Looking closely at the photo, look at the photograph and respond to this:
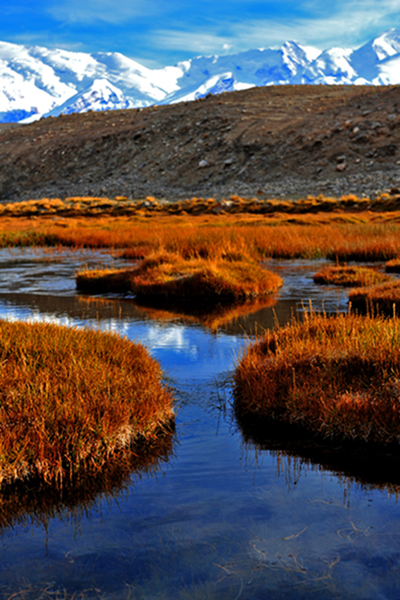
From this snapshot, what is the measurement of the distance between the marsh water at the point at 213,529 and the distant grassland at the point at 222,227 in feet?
Result: 46.6

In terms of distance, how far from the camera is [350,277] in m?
19.6

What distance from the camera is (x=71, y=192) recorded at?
79438 millimetres

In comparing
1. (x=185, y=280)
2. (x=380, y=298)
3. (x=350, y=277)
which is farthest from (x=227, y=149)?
(x=380, y=298)

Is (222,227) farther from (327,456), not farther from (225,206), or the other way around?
(327,456)

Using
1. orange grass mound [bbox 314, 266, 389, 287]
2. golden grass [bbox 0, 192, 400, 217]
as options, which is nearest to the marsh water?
orange grass mound [bbox 314, 266, 389, 287]

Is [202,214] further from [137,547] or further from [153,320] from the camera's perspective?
[137,547]

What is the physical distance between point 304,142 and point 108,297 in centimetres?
5709

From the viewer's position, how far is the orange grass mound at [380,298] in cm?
1394

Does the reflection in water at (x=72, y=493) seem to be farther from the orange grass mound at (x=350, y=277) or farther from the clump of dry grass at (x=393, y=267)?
the clump of dry grass at (x=393, y=267)

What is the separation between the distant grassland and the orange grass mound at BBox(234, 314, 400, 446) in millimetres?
11867

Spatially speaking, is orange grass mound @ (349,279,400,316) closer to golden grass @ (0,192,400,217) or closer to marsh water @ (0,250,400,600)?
marsh water @ (0,250,400,600)

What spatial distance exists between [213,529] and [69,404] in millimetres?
2043

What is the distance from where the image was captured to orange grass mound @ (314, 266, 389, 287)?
18.7 m

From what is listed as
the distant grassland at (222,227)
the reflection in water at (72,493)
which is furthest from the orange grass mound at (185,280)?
the reflection in water at (72,493)
